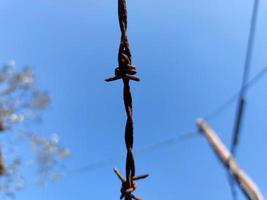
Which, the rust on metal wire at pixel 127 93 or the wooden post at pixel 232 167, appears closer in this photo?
the wooden post at pixel 232 167

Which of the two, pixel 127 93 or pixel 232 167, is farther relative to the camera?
pixel 127 93

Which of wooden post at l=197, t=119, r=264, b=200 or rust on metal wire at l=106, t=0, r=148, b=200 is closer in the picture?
wooden post at l=197, t=119, r=264, b=200

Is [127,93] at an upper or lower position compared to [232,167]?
upper

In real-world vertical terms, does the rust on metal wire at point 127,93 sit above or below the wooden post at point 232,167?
above

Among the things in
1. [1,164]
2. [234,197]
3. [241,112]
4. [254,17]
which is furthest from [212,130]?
[1,164]

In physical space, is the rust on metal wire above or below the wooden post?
above
